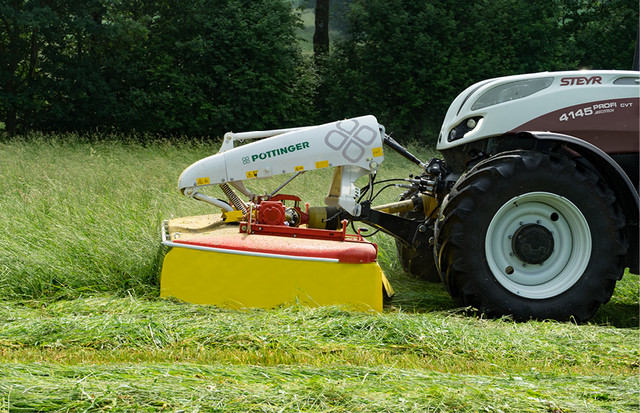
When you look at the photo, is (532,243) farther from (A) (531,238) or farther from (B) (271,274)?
(B) (271,274)

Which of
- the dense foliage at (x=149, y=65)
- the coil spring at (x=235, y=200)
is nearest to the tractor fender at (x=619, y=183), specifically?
the coil spring at (x=235, y=200)

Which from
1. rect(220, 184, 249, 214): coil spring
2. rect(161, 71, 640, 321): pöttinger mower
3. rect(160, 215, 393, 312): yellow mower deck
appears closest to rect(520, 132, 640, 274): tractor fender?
rect(161, 71, 640, 321): pöttinger mower

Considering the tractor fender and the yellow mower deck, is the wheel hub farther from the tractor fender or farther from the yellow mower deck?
the yellow mower deck

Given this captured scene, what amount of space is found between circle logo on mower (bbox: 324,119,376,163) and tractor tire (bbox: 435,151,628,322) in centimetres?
73

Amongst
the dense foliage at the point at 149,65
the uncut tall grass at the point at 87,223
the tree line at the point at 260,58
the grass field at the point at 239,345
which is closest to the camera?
the grass field at the point at 239,345

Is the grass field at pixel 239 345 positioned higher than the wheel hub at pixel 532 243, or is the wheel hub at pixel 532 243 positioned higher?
the wheel hub at pixel 532 243

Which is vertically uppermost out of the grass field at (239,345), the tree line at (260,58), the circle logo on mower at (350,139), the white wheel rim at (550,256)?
the tree line at (260,58)

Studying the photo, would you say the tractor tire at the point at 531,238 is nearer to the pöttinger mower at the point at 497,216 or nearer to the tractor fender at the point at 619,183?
the pöttinger mower at the point at 497,216

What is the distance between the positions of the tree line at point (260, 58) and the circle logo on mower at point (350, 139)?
43.4ft

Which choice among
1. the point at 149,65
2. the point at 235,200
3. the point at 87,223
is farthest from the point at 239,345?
the point at 149,65

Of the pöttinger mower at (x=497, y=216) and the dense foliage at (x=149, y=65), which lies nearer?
the pöttinger mower at (x=497, y=216)

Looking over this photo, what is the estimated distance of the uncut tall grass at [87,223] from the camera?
5121 mm

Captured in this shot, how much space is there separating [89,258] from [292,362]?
2.20 m

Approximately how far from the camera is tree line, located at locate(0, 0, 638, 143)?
1728 centimetres
